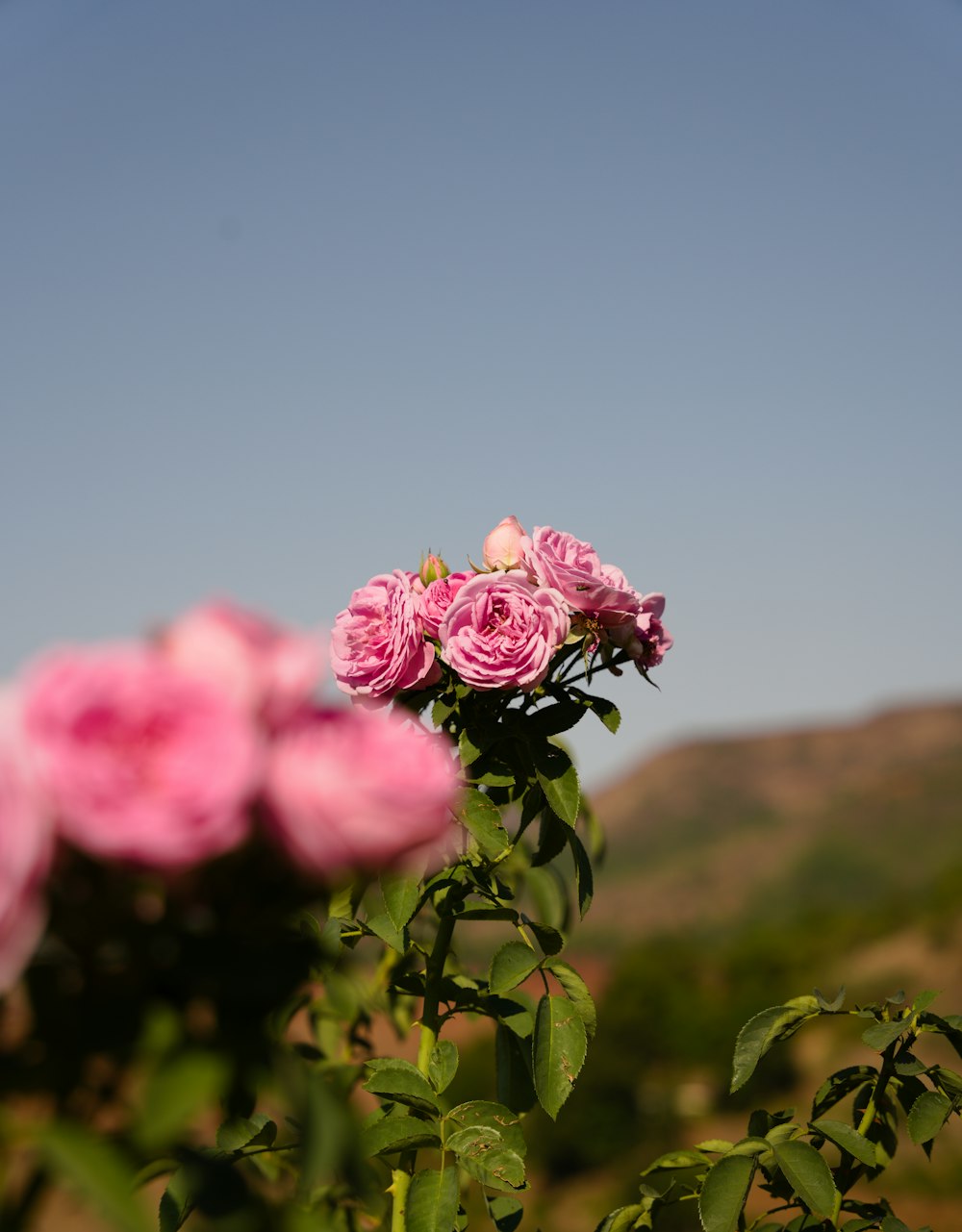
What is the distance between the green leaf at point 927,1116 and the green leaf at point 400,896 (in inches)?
32.8

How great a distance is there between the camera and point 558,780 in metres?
2.06

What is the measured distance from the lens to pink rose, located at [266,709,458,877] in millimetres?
793

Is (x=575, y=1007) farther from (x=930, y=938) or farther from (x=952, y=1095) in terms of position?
(x=930, y=938)

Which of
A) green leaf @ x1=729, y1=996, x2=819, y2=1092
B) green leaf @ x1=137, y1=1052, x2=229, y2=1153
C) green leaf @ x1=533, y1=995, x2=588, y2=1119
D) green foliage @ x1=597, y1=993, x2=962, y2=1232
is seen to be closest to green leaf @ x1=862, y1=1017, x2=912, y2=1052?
green foliage @ x1=597, y1=993, x2=962, y2=1232

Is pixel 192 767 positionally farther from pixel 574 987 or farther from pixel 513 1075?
pixel 513 1075

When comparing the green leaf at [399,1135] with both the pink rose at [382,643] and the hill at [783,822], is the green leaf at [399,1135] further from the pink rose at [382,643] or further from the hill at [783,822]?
the hill at [783,822]

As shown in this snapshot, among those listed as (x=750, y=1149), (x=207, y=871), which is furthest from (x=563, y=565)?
(x=207, y=871)

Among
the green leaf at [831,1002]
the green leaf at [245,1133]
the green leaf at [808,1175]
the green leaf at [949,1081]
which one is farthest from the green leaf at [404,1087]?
the green leaf at [949,1081]

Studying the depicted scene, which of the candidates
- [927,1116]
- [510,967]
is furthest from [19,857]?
[927,1116]

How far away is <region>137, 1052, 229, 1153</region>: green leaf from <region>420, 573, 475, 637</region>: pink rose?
1384mm

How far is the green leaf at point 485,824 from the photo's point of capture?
1997 millimetres

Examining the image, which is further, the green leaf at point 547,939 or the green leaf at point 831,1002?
the green leaf at point 547,939

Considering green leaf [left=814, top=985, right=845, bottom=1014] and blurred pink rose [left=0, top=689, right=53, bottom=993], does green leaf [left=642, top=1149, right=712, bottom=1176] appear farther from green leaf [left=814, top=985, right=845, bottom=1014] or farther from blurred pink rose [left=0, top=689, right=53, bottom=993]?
blurred pink rose [left=0, top=689, right=53, bottom=993]

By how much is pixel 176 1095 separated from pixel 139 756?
220mm
